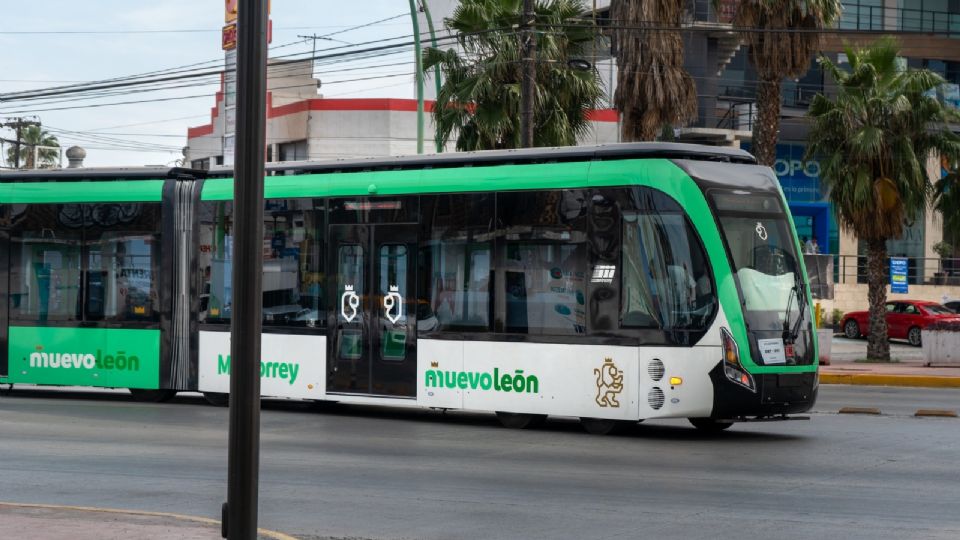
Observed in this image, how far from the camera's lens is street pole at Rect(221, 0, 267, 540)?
5.23 metres

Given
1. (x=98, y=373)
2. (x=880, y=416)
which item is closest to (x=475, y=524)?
(x=880, y=416)

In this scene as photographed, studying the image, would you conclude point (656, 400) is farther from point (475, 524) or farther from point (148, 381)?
point (148, 381)

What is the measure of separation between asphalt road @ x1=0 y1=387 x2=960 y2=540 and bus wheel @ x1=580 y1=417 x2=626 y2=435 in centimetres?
14

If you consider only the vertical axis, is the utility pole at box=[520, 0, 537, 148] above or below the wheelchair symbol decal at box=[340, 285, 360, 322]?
above

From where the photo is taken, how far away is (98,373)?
1948 centimetres

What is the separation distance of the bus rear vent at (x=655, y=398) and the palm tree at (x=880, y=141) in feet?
56.4

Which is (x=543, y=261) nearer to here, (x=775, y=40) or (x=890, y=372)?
(x=890, y=372)

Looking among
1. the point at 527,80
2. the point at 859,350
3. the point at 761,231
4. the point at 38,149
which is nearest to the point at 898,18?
the point at 859,350

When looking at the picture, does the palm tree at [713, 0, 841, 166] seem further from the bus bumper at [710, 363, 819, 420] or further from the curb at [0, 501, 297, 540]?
the curb at [0, 501, 297, 540]

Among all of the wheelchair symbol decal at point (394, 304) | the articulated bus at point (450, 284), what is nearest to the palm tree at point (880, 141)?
the articulated bus at point (450, 284)

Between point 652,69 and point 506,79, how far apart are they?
3.29 meters

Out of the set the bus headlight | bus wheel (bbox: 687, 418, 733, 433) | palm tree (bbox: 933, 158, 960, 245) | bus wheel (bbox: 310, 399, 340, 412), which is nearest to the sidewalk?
palm tree (bbox: 933, 158, 960, 245)

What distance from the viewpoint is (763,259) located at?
596 inches

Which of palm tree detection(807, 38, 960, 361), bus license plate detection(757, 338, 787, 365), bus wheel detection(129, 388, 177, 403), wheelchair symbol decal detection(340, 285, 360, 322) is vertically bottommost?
bus wheel detection(129, 388, 177, 403)
